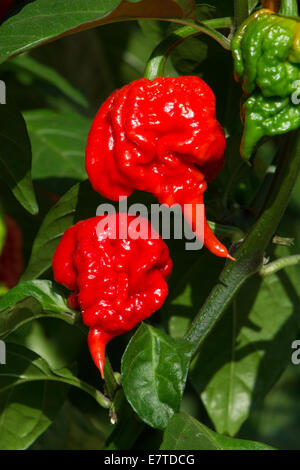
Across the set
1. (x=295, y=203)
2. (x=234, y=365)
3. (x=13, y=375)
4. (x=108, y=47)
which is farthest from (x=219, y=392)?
(x=108, y=47)

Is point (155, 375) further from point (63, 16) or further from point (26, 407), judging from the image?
point (63, 16)

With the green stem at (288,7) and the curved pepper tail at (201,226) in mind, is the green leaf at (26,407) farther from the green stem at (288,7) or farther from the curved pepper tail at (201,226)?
the green stem at (288,7)

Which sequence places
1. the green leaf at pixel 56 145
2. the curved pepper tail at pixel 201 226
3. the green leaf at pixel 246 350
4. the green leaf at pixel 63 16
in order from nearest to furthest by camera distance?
1. the green leaf at pixel 63 16
2. the curved pepper tail at pixel 201 226
3. the green leaf at pixel 246 350
4. the green leaf at pixel 56 145

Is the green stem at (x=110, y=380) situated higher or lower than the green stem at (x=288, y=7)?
lower

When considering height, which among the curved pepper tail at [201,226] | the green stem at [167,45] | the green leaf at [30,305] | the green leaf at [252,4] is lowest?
the green leaf at [30,305]

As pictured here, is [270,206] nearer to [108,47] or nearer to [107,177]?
[107,177]

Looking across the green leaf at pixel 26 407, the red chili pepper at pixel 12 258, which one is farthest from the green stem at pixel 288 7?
the red chili pepper at pixel 12 258
